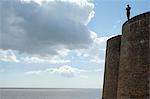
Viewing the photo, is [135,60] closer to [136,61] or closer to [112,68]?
[136,61]

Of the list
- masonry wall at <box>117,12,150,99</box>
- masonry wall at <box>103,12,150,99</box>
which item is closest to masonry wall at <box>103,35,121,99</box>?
masonry wall at <box>103,12,150,99</box>

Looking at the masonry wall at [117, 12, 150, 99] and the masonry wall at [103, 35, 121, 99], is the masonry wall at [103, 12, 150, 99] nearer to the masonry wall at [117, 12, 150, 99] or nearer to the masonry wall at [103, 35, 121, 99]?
the masonry wall at [117, 12, 150, 99]

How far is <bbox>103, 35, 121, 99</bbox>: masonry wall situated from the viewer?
16094 mm

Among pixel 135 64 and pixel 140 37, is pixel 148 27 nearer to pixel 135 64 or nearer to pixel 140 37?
pixel 140 37

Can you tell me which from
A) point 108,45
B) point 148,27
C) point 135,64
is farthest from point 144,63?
point 108,45

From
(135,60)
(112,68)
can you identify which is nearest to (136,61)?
(135,60)

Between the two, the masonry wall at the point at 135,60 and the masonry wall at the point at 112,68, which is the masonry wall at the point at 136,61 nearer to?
the masonry wall at the point at 135,60

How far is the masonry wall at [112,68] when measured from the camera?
16094mm

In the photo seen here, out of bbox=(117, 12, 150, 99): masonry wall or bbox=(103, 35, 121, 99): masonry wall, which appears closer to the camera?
bbox=(117, 12, 150, 99): masonry wall

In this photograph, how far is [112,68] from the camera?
1634cm

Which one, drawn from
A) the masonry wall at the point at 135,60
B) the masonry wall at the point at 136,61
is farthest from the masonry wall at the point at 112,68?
the masonry wall at the point at 136,61

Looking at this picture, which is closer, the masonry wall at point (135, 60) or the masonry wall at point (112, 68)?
the masonry wall at point (135, 60)

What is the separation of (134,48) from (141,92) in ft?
5.33

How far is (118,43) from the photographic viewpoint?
53.1 ft
